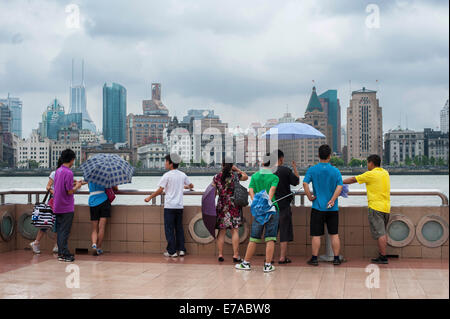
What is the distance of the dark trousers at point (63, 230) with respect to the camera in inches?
273

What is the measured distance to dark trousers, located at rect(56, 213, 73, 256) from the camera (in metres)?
6.95

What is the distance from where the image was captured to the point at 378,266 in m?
6.37

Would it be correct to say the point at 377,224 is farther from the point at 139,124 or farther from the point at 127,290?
the point at 139,124

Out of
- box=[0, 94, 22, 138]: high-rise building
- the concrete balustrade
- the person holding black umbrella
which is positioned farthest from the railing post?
box=[0, 94, 22, 138]: high-rise building

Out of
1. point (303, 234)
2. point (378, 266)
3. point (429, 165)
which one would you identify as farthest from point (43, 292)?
point (429, 165)

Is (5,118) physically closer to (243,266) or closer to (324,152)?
(243,266)

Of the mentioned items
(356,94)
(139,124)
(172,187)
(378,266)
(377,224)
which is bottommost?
(378,266)

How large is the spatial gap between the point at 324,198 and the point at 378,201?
0.75 metres

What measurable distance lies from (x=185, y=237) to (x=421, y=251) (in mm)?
3417

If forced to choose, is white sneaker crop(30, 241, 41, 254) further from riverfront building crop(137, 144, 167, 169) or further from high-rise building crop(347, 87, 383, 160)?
high-rise building crop(347, 87, 383, 160)

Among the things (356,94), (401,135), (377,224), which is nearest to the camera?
(377,224)

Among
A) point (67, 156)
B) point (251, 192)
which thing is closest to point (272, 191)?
point (251, 192)

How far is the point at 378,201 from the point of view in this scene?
6.54 m
